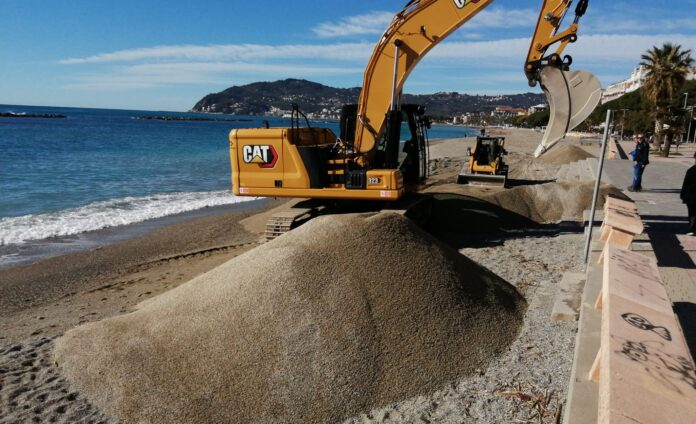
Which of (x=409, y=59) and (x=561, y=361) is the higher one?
(x=409, y=59)

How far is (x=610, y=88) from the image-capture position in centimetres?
15150

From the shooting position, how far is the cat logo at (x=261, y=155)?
975cm

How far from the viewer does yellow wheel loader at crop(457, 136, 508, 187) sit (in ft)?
61.3

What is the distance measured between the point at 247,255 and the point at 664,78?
39.9 meters

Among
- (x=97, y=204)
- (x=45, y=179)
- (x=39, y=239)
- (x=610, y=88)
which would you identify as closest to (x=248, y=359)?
(x=39, y=239)

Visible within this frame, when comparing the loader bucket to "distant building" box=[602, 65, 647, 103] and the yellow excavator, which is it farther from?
"distant building" box=[602, 65, 647, 103]

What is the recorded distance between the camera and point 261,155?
32.1 ft

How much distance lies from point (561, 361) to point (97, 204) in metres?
17.1

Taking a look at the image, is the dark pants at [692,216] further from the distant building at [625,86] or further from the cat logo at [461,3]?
the distant building at [625,86]

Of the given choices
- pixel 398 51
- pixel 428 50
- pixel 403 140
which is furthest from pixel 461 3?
pixel 403 140

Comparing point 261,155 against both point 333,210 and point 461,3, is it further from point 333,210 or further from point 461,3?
point 461,3

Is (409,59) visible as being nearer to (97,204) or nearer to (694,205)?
(694,205)

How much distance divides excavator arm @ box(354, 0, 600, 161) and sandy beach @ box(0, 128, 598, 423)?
2395mm

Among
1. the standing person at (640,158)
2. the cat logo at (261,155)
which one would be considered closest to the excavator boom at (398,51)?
the cat logo at (261,155)
